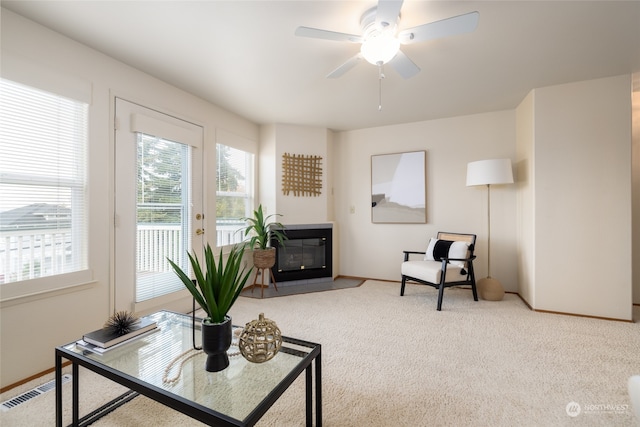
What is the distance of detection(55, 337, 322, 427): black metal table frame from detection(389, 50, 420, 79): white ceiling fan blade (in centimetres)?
191

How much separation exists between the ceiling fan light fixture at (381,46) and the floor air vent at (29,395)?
2.87 meters

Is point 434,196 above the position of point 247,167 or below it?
below

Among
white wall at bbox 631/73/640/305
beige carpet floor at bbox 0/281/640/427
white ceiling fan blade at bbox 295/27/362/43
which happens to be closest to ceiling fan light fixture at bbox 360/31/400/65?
white ceiling fan blade at bbox 295/27/362/43

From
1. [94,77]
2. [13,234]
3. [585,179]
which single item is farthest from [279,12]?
[585,179]

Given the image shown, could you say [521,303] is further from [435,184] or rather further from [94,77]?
[94,77]

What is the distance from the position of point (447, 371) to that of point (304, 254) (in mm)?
2604

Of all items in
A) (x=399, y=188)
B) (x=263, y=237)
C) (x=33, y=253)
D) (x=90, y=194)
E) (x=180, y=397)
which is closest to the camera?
(x=180, y=397)

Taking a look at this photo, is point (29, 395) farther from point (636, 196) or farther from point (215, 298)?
point (636, 196)

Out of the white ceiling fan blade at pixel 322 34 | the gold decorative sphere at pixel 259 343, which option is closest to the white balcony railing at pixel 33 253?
the gold decorative sphere at pixel 259 343

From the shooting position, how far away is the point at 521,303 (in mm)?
3207

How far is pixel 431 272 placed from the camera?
3.15m

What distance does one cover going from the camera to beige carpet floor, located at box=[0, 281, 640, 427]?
1467 millimetres

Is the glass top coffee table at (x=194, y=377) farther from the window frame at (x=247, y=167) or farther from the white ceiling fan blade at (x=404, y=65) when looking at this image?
the window frame at (x=247, y=167)

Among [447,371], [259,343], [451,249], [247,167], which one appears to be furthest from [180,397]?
[247,167]
